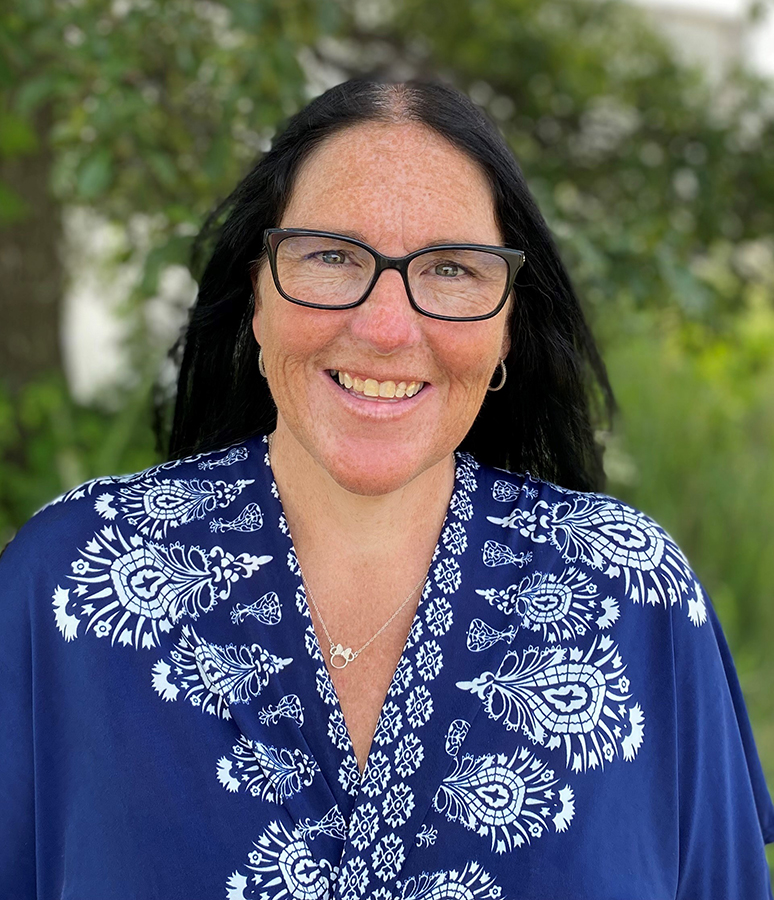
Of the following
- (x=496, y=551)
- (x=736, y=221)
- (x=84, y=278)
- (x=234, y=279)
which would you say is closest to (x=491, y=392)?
(x=496, y=551)

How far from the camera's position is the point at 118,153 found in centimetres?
283

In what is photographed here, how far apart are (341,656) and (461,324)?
1.74 ft

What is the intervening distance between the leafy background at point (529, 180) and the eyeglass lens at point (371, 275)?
3.38 feet

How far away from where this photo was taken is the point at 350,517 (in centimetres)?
169

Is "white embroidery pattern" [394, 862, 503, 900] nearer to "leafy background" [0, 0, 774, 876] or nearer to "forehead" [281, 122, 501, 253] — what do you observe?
"forehead" [281, 122, 501, 253]

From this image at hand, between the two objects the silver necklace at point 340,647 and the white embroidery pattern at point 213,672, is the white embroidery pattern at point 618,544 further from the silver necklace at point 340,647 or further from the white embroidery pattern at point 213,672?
the white embroidery pattern at point 213,672

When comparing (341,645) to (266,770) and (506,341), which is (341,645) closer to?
(266,770)

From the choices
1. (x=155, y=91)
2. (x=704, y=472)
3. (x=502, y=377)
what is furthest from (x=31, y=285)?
(x=704, y=472)

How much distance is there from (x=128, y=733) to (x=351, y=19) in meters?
3.60

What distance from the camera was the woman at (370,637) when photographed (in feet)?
4.79

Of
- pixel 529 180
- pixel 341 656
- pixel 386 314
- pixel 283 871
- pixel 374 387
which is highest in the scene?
pixel 529 180

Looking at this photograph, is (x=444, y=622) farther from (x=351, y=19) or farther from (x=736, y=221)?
(x=351, y=19)

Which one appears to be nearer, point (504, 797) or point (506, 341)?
point (504, 797)

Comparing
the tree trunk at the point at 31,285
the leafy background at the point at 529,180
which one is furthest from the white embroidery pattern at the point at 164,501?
the tree trunk at the point at 31,285
